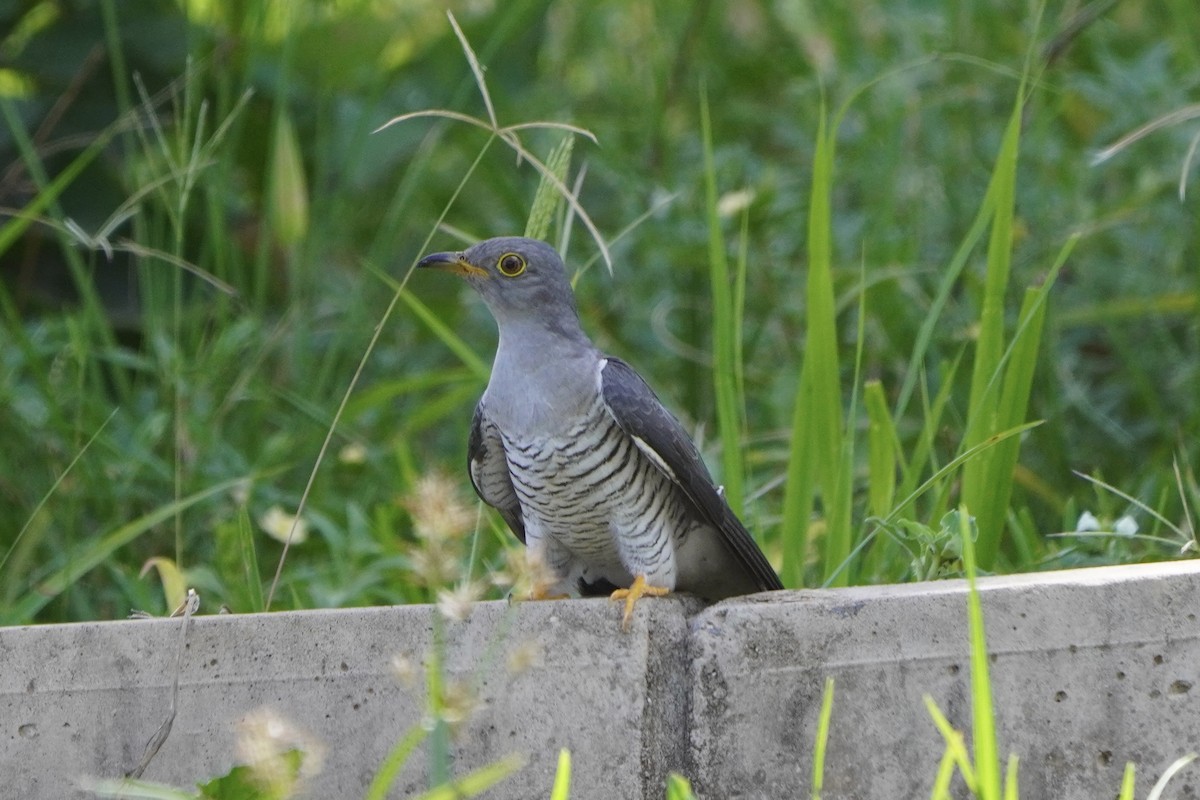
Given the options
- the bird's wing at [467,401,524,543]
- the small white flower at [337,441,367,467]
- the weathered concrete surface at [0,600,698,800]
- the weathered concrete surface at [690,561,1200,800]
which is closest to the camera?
the weathered concrete surface at [690,561,1200,800]

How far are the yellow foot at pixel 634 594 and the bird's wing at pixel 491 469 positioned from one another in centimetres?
45

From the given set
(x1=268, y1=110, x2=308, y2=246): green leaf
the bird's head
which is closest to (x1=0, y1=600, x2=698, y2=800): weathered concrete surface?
the bird's head

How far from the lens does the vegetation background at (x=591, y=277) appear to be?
295 cm

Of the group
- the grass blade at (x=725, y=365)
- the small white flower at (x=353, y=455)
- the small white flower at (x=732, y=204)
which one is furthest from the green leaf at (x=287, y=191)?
the grass blade at (x=725, y=365)

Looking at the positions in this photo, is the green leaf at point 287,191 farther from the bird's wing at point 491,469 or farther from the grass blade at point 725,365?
the grass blade at point 725,365

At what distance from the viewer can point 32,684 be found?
2123 mm

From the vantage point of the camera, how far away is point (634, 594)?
229 centimetres

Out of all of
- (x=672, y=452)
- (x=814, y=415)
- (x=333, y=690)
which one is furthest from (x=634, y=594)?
(x=814, y=415)

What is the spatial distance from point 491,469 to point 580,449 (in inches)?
13.4

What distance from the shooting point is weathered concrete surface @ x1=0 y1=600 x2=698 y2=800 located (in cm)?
203

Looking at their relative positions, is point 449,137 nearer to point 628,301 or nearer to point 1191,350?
point 628,301

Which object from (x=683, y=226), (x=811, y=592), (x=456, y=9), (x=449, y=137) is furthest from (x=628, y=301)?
(x=811, y=592)

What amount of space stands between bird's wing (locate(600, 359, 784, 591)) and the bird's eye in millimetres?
279

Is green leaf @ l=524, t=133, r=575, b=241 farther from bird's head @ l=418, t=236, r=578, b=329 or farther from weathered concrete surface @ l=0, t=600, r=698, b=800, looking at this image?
weathered concrete surface @ l=0, t=600, r=698, b=800
